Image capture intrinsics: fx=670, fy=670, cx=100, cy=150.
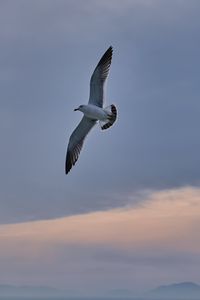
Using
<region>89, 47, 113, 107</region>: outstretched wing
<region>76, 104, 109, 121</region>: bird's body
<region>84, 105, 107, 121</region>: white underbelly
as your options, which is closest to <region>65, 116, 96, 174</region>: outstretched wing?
<region>89, 47, 113, 107</region>: outstretched wing

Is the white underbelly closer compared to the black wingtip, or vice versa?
the white underbelly

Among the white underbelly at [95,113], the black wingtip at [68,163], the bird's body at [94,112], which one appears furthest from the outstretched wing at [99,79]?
the black wingtip at [68,163]

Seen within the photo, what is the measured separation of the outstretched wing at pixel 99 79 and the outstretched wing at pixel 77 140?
218cm

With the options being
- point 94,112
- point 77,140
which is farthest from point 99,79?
point 77,140

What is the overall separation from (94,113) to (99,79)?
2408 mm

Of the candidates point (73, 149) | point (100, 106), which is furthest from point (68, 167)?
point (100, 106)

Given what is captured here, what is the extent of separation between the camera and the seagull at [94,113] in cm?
3869

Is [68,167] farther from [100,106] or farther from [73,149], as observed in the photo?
[100,106]

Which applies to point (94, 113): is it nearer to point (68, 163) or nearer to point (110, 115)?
point (110, 115)

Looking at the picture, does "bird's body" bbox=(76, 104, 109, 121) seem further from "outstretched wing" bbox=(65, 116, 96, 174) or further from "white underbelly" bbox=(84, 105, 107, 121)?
"outstretched wing" bbox=(65, 116, 96, 174)

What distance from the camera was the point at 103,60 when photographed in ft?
132

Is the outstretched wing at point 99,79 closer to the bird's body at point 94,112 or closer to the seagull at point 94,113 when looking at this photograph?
the seagull at point 94,113

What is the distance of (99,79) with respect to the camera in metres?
40.3

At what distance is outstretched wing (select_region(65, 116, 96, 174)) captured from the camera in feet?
140
